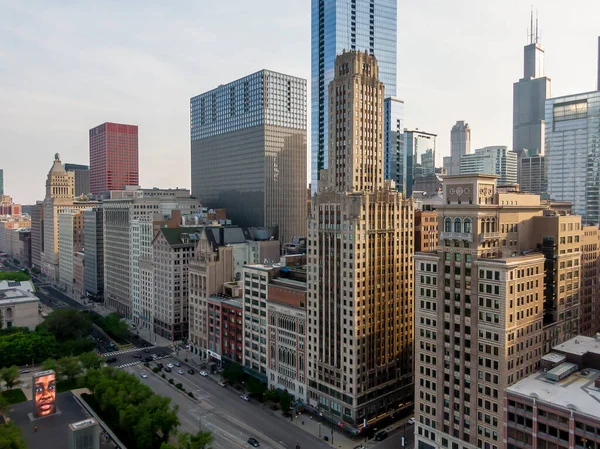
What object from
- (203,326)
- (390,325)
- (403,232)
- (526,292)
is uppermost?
(403,232)

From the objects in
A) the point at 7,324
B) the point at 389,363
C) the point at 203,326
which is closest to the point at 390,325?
the point at 389,363

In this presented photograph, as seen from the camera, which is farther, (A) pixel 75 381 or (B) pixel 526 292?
(A) pixel 75 381

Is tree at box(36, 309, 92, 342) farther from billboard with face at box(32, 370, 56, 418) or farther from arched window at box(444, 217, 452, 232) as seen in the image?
arched window at box(444, 217, 452, 232)

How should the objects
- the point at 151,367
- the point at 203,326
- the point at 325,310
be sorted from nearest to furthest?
the point at 325,310, the point at 151,367, the point at 203,326

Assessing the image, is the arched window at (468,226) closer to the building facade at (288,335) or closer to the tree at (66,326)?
the building facade at (288,335)

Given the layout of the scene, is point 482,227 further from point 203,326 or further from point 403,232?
point 203,326

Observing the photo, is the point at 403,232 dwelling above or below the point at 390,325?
above

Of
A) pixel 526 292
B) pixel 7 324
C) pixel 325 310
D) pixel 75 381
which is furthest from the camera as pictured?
pixel 7 324
